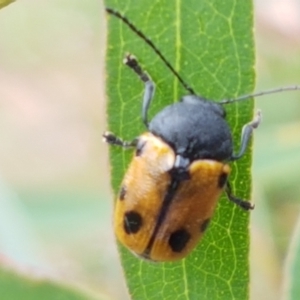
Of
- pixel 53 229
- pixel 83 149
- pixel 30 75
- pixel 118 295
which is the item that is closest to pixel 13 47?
pixel 30 75

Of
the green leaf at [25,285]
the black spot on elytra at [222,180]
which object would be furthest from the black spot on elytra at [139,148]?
the green leaf at [25,285]

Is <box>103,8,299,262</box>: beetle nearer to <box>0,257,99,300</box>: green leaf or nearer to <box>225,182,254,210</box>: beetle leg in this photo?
<box>225,182,254,210</box>: beetle leg

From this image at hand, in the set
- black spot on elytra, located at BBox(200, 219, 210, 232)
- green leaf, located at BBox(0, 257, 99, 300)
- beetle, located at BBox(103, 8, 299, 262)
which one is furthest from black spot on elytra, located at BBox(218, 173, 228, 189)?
green leaf, located at BBox(0, 257, 99, 300)

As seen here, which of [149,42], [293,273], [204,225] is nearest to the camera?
[149,42]

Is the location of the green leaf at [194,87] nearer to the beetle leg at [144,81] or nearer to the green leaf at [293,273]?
the beetle leg at [144,81]

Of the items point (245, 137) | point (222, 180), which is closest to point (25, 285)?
point (222, 180)

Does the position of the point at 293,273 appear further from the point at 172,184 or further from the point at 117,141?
A: the point at 117,141
